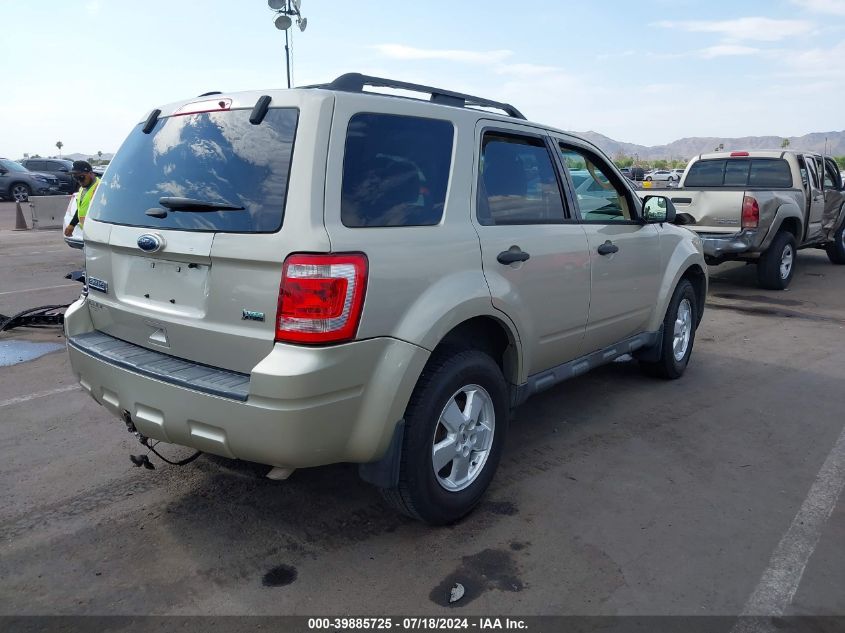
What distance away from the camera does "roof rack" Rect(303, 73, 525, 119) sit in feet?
9.83

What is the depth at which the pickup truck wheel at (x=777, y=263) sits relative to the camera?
9.48 m

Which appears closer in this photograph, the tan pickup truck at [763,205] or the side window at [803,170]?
the tan pickup truck at [763,205]

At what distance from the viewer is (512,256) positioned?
3.38m

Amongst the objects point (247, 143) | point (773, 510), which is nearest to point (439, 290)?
point (247, 143)

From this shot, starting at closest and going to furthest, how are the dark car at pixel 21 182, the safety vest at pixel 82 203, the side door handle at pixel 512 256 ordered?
the side door handle at pixel 512 256
the safety vest at pixel 82 203
the dark car at pixel 21 182

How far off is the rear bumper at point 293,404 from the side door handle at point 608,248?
182 centimetres

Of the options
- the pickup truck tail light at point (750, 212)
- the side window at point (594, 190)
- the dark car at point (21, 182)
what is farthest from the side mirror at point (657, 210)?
the dark car at point (21, 182)

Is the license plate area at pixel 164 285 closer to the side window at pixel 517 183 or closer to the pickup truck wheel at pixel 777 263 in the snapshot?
the side window at pixel 517 183

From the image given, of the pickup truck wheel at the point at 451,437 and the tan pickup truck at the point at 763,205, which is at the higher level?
the tan pickup truck at the point at 763,205

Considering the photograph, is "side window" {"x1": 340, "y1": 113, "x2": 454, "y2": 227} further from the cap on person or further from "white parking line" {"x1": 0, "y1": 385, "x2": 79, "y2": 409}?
the cap on person

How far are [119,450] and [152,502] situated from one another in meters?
0.75

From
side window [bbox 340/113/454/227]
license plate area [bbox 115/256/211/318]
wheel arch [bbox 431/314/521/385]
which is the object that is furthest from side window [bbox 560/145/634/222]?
license plate area [bbox 115/256/211/318]

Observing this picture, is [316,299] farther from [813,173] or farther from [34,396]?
[813,173]

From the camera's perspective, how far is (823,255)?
46.0ft
